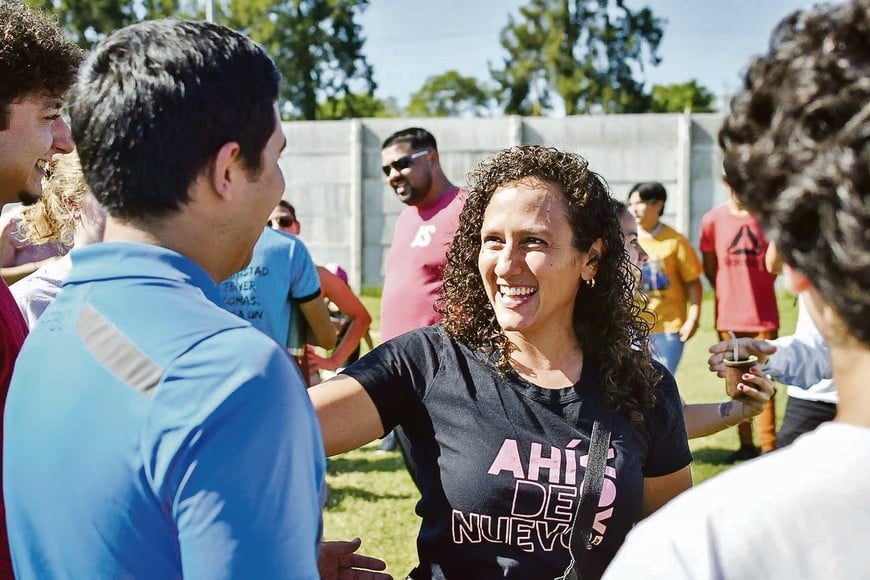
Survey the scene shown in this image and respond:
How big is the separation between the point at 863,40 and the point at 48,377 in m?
1.08

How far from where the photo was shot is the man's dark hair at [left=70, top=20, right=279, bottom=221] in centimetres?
121

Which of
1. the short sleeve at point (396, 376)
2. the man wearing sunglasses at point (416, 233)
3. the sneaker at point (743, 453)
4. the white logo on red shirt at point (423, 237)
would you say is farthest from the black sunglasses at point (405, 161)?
the short sleeve at point (396, 376)

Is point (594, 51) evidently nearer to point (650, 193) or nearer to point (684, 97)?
point (684, 97)

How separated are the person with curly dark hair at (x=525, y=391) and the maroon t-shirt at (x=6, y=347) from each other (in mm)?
698

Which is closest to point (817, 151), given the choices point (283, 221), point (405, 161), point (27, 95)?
point (27, 95)

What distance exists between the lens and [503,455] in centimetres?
219

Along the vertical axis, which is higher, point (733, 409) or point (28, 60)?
point (28, 60)

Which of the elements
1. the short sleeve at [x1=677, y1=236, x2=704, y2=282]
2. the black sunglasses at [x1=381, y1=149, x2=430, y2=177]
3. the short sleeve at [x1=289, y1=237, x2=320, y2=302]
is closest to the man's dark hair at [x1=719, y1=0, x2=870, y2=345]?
the short sleeve at [x1=289, y1=237, x2=320, y2=302]

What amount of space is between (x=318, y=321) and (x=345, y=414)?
8.87 ft

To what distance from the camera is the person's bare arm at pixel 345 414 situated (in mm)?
2270

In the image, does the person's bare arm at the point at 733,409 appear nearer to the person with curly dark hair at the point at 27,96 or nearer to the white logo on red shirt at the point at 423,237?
the person with curly dark hair at the point at 27,96

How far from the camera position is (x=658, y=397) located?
92.4 inches

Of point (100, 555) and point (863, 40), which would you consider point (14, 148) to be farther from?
point (863, 40)

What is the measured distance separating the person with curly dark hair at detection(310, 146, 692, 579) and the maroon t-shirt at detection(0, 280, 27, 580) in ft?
2.29
